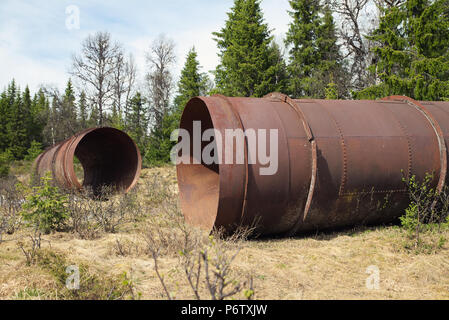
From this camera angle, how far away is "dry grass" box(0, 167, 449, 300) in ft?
12.8

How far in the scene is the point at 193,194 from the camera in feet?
25.9

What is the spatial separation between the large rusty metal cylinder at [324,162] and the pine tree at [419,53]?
7045 millimetres

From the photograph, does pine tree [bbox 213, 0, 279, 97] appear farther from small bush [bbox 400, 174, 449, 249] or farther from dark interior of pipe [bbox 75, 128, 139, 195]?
small bush [bbox 400, 174, 449, 249]

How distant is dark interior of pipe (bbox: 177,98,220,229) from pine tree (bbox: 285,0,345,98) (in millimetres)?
16677

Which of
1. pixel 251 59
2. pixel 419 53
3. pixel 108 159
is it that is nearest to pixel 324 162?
pixel 108 159

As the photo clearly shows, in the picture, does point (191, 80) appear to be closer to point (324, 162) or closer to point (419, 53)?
point (419, 53)

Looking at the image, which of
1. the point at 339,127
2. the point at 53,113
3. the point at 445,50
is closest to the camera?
the point at 339,127

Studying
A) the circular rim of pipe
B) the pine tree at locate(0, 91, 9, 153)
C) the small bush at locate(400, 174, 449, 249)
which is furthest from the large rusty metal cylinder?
the pine tree at locate(0, 91, 9, 153)

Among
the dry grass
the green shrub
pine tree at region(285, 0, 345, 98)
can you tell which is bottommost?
the dry grass

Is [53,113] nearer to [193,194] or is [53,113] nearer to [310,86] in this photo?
[310,86]

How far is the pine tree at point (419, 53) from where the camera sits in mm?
12961
